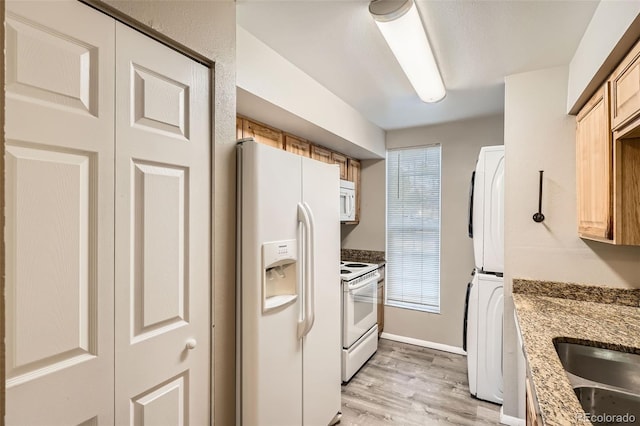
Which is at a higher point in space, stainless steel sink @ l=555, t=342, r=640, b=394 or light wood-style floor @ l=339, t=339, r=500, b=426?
stainless steel sink @ l=555, t=342, r=640, b=394

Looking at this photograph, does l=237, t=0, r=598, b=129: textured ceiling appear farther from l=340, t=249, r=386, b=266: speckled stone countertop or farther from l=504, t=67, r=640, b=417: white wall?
l=340, t=249, r=386, b=266: speckled stone countertop

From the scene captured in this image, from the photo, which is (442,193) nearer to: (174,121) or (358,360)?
(358,360)

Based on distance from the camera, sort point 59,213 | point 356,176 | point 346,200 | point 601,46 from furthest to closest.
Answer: point 356,176, point 346,200, point 601,46, point 59,213

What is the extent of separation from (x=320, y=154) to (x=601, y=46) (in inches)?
81.0

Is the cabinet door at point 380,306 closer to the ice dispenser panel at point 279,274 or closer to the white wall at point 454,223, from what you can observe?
the white wall at point 454,223

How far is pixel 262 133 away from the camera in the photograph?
231 centimetres

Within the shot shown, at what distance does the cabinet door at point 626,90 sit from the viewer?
1.16 meters

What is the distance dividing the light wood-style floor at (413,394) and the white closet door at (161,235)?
1.44 metres

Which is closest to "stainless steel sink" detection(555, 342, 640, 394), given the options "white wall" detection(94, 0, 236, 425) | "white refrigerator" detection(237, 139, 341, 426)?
"white refrigerator" detection(237, 139, 341, 426)

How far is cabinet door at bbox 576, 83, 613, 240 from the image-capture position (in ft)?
4.78

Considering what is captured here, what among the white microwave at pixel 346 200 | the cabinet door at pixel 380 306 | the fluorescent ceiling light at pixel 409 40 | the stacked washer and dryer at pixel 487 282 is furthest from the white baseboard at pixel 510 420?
the fluorescent ceiling light at pixel 409 40

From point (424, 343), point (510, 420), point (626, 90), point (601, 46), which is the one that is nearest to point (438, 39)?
point (601, 46)

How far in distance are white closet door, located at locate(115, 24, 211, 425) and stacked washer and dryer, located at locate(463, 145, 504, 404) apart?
2.04 meters

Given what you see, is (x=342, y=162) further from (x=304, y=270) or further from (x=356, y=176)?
(x=304, y=270)
